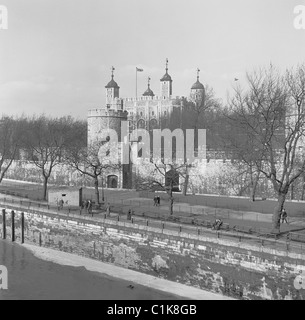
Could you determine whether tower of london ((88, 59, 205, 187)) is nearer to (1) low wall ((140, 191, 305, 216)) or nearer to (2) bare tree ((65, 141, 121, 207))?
(2) bare tree ((65, 141, 121, 207))

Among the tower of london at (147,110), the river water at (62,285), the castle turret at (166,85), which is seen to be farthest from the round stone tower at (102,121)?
the castle turret at (166,85)

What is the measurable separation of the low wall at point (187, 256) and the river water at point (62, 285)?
1362 millimetres

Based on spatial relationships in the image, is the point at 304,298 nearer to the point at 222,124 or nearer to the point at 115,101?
the point at 222,124

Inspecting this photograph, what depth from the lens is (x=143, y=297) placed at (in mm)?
19359

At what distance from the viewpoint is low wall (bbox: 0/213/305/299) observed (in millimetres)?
17344

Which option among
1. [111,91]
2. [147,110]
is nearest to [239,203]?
[147,110]

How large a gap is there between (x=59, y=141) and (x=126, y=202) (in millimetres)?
16759

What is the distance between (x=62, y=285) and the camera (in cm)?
2136

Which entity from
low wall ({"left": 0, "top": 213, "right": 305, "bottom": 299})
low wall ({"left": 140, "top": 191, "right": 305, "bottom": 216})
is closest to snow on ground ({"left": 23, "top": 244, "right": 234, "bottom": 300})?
low wall ({"left": 0, "top": 213, "right": 305, "bottom": 299})

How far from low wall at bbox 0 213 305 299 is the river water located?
1362 mm

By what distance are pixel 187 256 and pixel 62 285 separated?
247 inches

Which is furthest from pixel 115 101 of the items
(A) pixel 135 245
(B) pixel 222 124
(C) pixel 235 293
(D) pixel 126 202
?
(C) pixel 235 293

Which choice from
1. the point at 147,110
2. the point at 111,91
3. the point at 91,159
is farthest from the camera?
the point at 111,91

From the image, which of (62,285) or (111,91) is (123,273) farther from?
(111,91)
